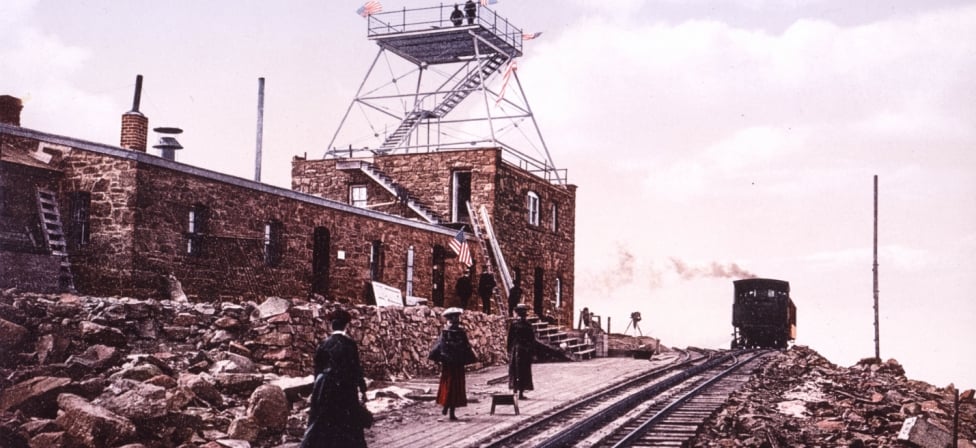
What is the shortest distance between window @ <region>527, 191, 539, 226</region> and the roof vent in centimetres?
1702

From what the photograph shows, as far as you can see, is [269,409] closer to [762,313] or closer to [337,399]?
[337,399]

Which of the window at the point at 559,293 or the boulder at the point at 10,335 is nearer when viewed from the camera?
the boulder at the point at 10,335

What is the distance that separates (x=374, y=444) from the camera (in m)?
13.0

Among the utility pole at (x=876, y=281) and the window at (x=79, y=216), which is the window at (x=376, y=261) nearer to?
the window at (x=79, y=216)

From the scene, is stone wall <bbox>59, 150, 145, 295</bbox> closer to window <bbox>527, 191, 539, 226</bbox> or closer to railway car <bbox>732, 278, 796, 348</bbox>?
window <bbox>527, 191, 539, 226</bbox>

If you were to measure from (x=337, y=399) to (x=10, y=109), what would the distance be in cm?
1349

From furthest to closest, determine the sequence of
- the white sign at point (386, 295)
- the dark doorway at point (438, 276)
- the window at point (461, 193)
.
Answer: the window at point (461, 193)
the dark doorway at point (438, 276)
the white sign at point (386, 295)

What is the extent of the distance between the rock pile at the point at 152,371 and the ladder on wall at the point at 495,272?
14752 mm

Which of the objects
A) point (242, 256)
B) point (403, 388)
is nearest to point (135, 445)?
point (403, 388)

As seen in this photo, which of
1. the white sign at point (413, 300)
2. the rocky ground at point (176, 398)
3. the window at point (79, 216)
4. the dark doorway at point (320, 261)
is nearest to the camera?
the rocky ground at point (176, 398)

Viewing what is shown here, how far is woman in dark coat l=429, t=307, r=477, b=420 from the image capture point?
599 inches

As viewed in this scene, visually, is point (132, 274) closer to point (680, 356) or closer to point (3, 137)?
point (3, 137)

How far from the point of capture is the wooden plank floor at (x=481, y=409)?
1343 centimetres

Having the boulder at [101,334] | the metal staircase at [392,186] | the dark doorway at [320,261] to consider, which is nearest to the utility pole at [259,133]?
the dark doorway at [320,261]
